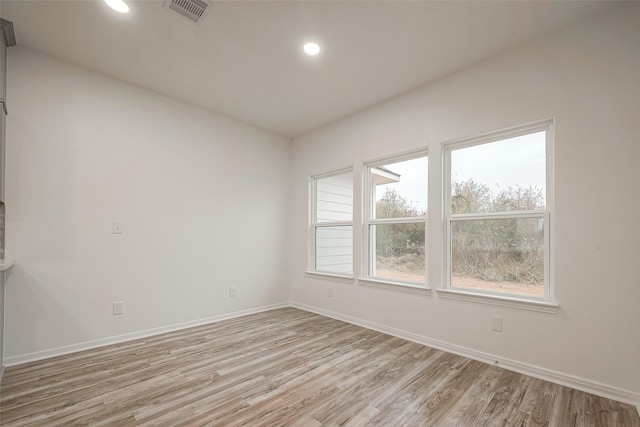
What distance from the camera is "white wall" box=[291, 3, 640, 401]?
6.81 feet

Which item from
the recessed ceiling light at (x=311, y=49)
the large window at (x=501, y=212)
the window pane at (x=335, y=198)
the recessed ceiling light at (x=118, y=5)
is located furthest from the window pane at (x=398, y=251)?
the recessed ceiling light at (x=118, y=5)

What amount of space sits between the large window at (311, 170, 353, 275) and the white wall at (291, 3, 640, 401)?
4.29ft

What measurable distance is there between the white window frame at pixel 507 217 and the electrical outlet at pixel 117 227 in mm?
3404

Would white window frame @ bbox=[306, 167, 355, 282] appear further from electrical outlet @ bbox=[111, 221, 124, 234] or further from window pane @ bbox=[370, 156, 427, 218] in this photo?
electrical outlet @ bbox=[111, 221, 124, 234]

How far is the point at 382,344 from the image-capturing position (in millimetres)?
3078

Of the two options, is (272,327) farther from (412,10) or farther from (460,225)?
(412,10)

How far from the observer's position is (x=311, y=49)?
Answer: 8.70 feet

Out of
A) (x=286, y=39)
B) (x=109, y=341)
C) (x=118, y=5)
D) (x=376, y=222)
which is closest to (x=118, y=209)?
(x=109, y=341)

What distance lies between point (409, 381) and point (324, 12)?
9.59 feet

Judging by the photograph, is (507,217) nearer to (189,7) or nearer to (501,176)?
(501,176)

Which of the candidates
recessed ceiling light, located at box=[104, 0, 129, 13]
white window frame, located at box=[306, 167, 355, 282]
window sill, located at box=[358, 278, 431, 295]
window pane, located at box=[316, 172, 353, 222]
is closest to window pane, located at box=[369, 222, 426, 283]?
window sill, located at box=[358, 278, 431, 295]

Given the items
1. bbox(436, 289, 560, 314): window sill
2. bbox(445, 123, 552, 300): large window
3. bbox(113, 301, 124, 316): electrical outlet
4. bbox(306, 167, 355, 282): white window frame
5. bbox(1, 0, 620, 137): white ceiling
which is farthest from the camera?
bbox(306, 167, 355, 282): white window frame

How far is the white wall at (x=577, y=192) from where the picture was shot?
2.08 m

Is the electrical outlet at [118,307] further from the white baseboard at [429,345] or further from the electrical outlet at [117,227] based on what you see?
the electrical outlet at [117,227]
